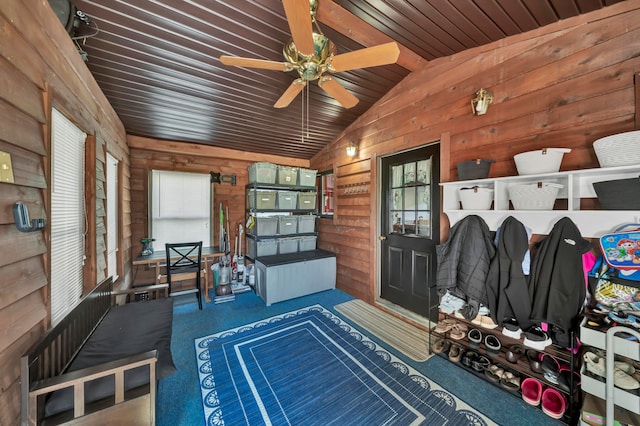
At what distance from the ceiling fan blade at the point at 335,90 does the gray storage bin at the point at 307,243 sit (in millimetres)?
2577

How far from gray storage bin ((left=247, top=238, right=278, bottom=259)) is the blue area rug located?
1.37 meters

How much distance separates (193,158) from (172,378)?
3196mm

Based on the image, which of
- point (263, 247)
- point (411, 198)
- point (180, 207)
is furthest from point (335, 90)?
point (180, 207)

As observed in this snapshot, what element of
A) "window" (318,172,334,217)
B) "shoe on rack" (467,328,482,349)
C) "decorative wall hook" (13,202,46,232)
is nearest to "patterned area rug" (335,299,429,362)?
"shoe on rack" (467,328,482,349)

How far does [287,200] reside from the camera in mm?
4039

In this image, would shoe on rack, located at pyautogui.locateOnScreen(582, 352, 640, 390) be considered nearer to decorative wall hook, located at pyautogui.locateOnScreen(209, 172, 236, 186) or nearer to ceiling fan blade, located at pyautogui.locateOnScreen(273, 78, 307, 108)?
ceiling fan blade, located at pyautogui.locateOnScreen(273, 78, 307, 108)

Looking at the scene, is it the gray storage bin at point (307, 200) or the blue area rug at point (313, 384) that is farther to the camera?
the gray storage bin at point (307, 200)

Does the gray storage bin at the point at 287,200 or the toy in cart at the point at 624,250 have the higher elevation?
the gray storage bin at the point at 287,200

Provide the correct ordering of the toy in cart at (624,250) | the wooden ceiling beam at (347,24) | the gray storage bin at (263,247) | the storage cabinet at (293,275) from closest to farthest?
the toy in cart at (624,250)
the wooden ceiling beam at (347,24)
the storage cabinet at (293,275)
the gray storage bin at (263,247)

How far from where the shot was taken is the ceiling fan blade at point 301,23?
3.65 feet

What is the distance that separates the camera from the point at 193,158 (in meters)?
3.91

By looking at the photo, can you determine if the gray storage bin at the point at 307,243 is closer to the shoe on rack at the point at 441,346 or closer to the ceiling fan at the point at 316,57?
the shoe on rack at the point at 441,346

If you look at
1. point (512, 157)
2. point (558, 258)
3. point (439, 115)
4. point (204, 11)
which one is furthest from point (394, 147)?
point (204, 11)

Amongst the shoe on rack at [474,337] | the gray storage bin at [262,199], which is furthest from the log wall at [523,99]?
the gray storage bin at [262,199]
